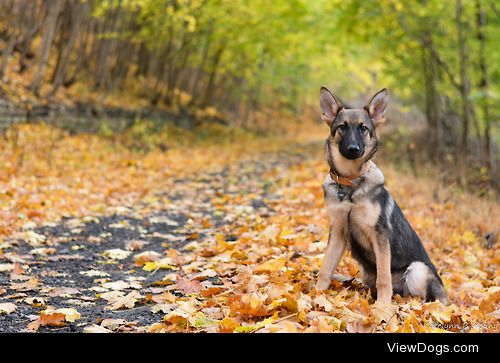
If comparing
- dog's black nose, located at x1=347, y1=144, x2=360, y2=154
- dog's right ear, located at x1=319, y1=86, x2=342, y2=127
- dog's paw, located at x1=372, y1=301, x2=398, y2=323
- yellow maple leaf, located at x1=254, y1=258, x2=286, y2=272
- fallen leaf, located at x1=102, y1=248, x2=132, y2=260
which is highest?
dog's right ear, located at x1=319, y1=86, x2=342, y2=127

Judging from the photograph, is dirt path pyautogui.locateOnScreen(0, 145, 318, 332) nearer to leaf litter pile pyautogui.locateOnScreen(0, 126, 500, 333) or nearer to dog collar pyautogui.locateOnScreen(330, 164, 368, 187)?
leaf litter pile pyautogui.locateOnScreen(0, 126, 500, 333)

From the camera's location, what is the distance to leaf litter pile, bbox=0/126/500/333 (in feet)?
14.0

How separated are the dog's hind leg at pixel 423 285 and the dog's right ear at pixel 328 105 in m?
1.50

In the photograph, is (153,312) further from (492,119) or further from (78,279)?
(492,119)

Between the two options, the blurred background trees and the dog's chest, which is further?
the blurred background trees

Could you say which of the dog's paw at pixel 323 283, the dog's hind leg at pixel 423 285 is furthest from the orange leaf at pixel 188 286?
the dog's hind leg at pixel 423 285

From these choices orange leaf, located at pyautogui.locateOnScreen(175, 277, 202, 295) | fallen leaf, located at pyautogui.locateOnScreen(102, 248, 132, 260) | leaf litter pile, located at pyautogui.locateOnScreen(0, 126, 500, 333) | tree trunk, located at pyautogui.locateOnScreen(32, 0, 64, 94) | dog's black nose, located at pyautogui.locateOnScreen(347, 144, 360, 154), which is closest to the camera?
leaf litter pile, located at pyautogui.locateOnScreen(0, 126, 500, 333)

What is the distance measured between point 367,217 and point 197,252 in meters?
2.94

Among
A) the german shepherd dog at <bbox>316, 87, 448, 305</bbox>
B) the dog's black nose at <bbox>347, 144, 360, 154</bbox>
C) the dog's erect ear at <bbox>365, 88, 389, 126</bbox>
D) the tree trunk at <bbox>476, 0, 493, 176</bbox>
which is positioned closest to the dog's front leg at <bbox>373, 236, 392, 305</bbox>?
the german shepherd dog at <bbox>316, 87, 448, 305</bbox>

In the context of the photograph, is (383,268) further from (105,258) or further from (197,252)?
(105,258)

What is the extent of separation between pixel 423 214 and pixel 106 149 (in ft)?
32.0

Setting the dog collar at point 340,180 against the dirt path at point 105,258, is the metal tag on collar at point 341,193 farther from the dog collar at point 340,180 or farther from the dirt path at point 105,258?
the dirt path at point 105,258

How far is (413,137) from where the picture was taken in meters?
21.6

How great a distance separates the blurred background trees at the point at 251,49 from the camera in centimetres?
1455
